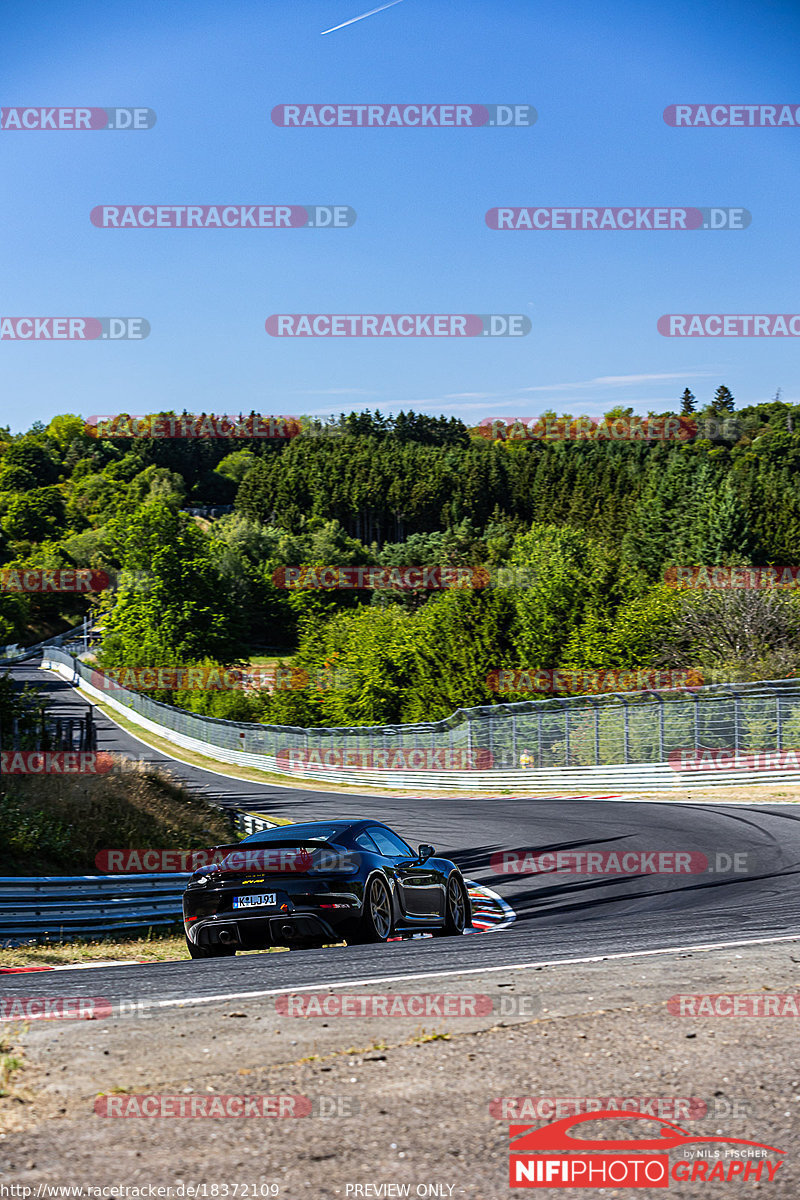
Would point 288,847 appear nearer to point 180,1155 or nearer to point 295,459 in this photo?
point 180,1155

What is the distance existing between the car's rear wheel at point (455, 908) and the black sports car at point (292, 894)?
1013 mm

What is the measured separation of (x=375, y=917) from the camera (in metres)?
9.22

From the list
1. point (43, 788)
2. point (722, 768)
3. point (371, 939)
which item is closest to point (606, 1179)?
point (371, 939)

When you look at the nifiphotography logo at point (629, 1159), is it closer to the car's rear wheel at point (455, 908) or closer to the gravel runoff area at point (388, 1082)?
the gravel runoff area at point (388, 1082)

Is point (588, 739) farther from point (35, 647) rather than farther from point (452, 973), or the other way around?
point (35, 647)

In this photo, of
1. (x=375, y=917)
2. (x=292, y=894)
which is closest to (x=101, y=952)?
(x=292, y=894)

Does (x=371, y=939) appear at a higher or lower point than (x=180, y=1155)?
lower

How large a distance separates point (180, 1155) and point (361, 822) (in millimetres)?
6129

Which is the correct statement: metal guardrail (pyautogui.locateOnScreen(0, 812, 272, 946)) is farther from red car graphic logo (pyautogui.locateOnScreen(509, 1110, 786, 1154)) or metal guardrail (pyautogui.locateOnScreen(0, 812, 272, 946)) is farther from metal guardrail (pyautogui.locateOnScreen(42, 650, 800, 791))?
metal guardrail (pyautogui.locateOnScreen(42, 650, 800, 791))

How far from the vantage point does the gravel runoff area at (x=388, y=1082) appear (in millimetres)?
3795

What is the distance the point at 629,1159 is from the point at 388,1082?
1.13 meters

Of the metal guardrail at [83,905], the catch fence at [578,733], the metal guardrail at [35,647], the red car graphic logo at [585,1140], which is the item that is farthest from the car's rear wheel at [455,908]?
the metal guardrail at [35,647]

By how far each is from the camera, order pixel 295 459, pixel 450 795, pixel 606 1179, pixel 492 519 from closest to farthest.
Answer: pixel 606 1179 < pixel 450 795 < pixel 492 519 < pixel 295 459

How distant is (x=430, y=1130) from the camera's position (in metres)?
4.11
